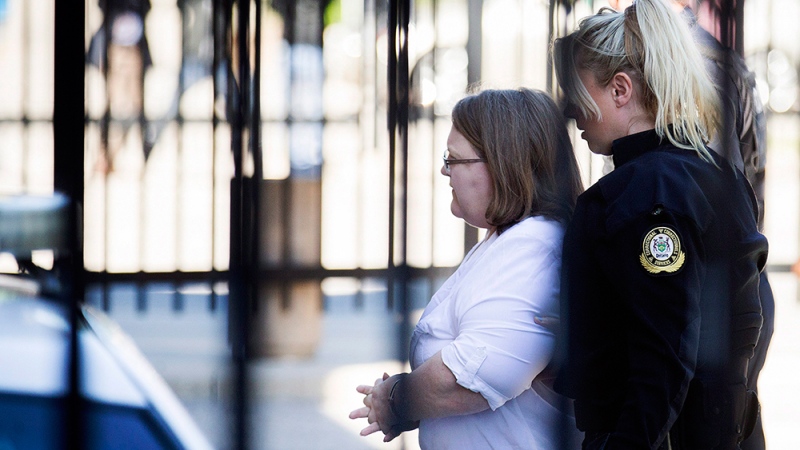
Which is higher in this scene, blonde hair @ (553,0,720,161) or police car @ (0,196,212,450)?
blonde hair @ (553,0,720,161)

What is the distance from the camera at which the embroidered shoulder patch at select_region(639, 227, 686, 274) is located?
3.99ft

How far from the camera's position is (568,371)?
1346mm

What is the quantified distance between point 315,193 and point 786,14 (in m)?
2.60

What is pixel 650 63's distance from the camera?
52.2 inches

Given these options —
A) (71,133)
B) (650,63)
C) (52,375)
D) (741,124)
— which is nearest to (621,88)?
(650,63)

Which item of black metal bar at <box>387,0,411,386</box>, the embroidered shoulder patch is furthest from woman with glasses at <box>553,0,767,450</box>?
black metal bar at <box>387,0,411,386</box>

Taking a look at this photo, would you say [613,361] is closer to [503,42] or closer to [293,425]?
[503,42]

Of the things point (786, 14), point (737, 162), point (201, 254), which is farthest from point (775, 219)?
point (737, 162)

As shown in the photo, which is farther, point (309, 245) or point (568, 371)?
point (309, 245)

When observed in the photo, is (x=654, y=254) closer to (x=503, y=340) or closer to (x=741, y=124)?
(x=503, y=340)

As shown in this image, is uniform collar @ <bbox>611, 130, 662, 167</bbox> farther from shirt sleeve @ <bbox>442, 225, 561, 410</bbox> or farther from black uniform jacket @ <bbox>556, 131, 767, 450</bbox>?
shirt sleeve @ <bbox>442, 225, 561, 410</bbox>

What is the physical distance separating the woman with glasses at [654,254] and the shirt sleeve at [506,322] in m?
0.06

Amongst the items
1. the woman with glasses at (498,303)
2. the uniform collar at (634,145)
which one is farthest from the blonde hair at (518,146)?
the uniform collar at (634,145)

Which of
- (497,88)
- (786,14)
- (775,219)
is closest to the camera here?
(497,88)
